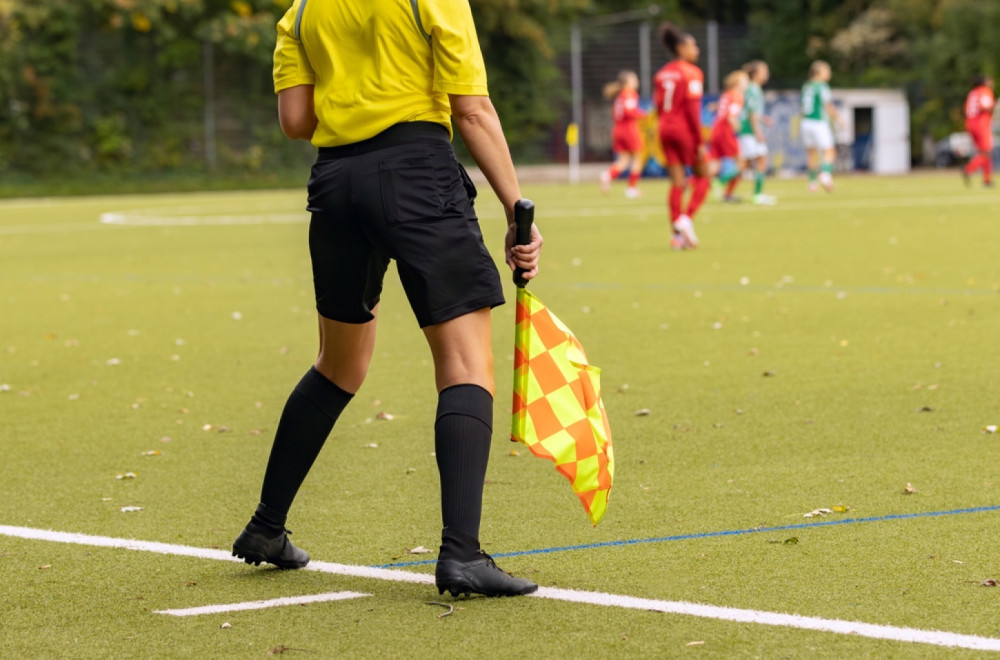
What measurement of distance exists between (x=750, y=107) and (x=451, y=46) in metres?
25.0

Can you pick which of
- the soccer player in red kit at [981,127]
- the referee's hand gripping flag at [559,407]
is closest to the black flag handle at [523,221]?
the referee's hand gripping flag at [559,407]

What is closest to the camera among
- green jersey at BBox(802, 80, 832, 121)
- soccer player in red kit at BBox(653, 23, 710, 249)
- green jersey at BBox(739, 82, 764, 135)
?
soccer player in red kit at BBox(653, 23, 710, 249)

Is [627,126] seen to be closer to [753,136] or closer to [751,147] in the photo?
[753,136]

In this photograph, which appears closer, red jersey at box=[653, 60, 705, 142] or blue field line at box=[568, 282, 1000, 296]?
blue field line at box=[568, 282, 1000, 296]

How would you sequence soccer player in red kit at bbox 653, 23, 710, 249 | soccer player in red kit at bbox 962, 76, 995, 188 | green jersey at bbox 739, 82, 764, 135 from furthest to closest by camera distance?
1. soccer player in red kit at bbox 962, 76, 995, 188
2. green jersey at bbox 739, 82, 764, 135
3. soccer player in red kit at bbox 653, 23, 710, 249

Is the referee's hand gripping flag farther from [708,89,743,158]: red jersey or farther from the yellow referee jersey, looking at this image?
[708,89,743,158]: red jersey

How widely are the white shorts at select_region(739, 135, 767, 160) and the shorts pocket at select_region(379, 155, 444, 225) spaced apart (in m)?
24.5

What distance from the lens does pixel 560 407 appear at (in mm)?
4539

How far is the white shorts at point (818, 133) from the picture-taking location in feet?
102

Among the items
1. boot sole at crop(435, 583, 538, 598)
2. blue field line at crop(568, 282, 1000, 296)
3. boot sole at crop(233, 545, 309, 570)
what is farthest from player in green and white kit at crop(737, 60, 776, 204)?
boot sole at crop(435, 583, 538, 598)

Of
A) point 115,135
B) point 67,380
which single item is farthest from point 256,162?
point 67,380

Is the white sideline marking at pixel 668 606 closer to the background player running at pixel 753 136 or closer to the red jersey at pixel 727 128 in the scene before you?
the red jersey at pixel 727 128

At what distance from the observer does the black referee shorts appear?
4277 mm

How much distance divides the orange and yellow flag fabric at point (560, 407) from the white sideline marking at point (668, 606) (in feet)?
0.88
